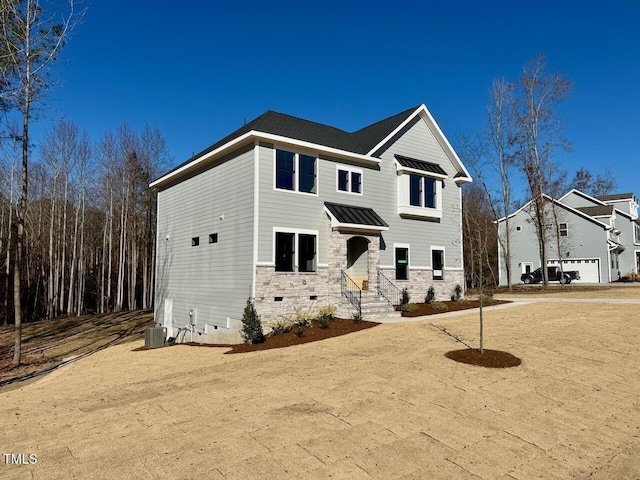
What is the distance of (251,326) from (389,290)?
7.57 m

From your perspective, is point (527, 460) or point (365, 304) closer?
point (527, 460)

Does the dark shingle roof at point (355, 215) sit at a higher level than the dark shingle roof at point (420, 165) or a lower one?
lower

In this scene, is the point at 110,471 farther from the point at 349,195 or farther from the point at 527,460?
the point at 349,195

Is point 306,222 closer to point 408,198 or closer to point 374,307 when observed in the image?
point 374,307

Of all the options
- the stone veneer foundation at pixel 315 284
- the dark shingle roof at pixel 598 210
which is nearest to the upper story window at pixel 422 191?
the stone veneer foundation at pixel 315 284

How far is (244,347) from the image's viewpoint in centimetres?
1280

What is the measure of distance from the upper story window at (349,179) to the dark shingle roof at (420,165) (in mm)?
2715

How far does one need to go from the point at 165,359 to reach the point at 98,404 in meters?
5.08

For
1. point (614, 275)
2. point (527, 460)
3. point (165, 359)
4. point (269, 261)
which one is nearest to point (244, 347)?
point (165, 359)

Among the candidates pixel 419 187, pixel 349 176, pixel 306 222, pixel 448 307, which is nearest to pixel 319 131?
pixel 349 176

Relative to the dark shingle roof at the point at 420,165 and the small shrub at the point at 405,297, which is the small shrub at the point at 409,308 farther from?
the dark shingle roof at the point at 420,165

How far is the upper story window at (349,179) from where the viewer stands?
1748cm

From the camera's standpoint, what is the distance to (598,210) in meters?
38.5

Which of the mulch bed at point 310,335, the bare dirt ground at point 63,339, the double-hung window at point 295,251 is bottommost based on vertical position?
the bare dirt ground at point 63,339
